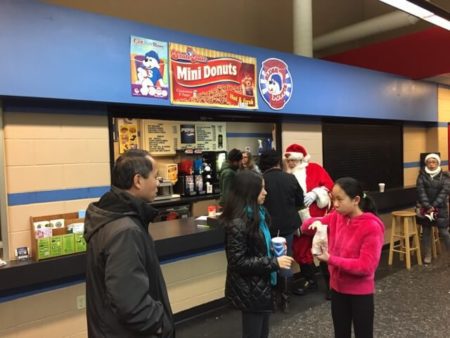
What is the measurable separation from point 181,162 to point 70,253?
187 centimetres

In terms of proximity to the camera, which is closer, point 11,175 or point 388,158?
point 11,175

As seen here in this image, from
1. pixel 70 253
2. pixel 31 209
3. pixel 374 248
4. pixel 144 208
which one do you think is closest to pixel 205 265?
pixel 70 253

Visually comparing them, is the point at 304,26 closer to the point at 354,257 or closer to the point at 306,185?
the point at 306,185

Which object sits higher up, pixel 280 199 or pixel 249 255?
pixel 280 199

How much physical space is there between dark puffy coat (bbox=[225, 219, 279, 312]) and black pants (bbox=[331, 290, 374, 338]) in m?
0.42

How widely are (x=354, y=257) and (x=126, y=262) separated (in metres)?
1.35

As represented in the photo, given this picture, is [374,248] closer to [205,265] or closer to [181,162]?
[205,265]

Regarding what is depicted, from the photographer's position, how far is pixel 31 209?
294 centimetres

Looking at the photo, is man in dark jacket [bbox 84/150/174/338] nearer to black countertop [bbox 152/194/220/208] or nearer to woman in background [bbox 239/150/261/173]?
black countertop [bbox 152/194/220/208]

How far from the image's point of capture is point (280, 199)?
378cm

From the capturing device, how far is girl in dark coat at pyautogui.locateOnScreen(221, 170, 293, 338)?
84.7 inches

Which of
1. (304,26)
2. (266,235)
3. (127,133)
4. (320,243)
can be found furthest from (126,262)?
(304,26)

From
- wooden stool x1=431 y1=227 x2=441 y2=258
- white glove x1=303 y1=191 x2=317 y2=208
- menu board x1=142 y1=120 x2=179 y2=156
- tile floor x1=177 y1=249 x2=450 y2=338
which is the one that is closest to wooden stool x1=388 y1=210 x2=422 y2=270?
wooden stool x1=431 y1=227 x2=441 y2=258

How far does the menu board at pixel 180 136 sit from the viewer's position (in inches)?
166
